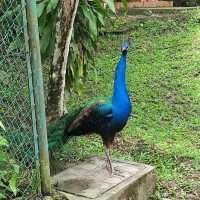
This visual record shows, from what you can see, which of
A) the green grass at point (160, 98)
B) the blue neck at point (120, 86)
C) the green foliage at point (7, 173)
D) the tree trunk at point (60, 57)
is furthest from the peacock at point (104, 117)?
the green foliage at point (7, 173)

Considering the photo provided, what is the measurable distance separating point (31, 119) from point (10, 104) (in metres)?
0.18

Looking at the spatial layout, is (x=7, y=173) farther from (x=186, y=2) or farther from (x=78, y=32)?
(x=186, y=2)

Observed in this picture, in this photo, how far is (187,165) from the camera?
5.44 meters

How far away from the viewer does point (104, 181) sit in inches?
175

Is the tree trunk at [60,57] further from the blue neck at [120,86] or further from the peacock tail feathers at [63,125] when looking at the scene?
the blue neck at [120,86]

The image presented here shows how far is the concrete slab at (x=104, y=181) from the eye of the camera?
4.19m

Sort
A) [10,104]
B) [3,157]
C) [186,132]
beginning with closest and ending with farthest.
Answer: [3,157], [10,104], [186,132]

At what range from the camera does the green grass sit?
538 centimetres

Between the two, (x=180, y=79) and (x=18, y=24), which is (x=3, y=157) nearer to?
(x=18, y=24)

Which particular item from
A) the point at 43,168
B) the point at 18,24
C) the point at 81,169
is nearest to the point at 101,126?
the point at 81,169

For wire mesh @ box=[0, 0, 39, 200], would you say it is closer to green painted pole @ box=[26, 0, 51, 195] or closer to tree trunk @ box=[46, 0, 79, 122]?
green painted pole @ box=[26, 0, 51, 195]

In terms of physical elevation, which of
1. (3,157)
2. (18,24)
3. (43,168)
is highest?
(18,24)

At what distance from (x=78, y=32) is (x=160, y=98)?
1.88 meters

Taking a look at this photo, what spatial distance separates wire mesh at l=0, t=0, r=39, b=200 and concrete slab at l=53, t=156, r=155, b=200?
37 centimetres
